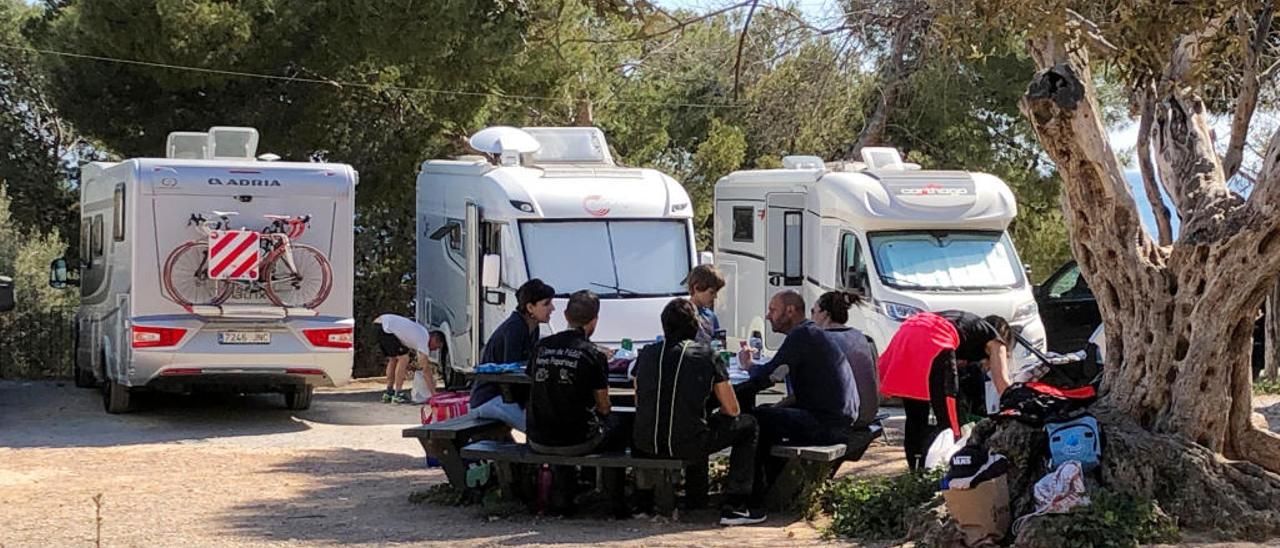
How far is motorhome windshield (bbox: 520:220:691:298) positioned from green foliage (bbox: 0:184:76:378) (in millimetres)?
8637

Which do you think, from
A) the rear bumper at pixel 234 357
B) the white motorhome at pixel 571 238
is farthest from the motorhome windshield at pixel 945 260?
the rear bumper at pixel 234 357

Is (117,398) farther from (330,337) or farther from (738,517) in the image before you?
(738,517)

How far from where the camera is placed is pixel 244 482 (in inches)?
462

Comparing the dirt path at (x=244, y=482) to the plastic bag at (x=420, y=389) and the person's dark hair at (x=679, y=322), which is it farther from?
the person's dark hair at (x=679, y=322)

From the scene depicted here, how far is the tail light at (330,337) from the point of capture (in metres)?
15.0

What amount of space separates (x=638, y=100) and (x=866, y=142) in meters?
4.50

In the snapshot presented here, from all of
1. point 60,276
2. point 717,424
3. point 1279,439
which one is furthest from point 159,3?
point 1279,439

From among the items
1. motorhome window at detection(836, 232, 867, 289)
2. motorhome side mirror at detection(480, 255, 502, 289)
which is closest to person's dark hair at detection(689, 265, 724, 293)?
motorhome side mirror at detection(480, 255, 502, 289)

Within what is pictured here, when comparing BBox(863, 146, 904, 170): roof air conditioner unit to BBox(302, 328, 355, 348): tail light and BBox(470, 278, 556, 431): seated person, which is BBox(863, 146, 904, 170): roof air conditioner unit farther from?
BBox(470, 278, 556, 431): seated person

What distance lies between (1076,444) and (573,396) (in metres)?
2.72

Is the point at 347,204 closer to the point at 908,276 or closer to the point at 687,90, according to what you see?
the point at 908,276

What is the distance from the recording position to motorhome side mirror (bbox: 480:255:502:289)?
1612 centimetres

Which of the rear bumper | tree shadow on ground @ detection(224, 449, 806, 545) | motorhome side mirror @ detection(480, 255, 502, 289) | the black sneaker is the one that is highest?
motorhome side mirror @ detection(480, 255, 502, 289)

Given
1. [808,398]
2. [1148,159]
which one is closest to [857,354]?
[808,398]
